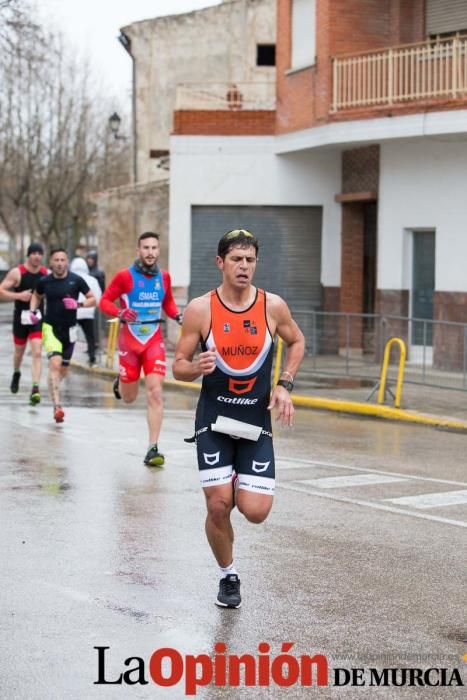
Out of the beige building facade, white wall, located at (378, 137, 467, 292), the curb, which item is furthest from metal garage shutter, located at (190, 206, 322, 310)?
the curb

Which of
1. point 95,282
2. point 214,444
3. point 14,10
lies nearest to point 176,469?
point 214,444

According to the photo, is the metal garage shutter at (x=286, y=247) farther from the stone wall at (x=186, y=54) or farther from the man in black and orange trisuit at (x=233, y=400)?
the man in black and orange trisuit at (x=233, y=400)

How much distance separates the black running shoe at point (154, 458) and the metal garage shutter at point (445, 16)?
1557cm

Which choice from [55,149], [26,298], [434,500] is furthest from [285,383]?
[55,149]

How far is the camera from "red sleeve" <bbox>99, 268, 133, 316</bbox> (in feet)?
43.2

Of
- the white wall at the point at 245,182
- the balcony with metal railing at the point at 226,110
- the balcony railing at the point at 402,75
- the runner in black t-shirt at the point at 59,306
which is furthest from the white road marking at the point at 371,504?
the balcony with metal railing at the point at 226,110

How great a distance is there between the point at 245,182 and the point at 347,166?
215 cm

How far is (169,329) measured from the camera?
29188mm

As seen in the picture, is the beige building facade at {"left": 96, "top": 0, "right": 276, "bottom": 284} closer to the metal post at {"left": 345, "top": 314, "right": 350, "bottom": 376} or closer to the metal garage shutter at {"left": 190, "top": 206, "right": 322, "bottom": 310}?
the metal garage shutter at {"left": 190, "top": 206, "right": 322, "bottom": 310}

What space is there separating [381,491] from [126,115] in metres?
55.3

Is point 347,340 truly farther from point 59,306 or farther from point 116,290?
point 116,290

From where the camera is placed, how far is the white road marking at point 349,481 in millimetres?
11641

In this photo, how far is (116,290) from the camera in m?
13.3

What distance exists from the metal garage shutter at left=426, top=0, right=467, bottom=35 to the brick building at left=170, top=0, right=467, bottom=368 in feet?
0.07
